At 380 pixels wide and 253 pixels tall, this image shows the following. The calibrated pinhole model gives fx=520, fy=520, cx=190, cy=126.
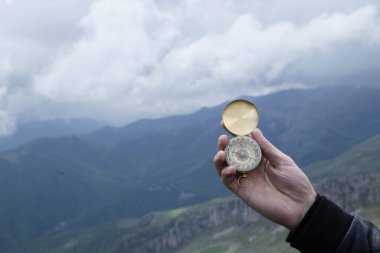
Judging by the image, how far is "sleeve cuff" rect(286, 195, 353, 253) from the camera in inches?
279

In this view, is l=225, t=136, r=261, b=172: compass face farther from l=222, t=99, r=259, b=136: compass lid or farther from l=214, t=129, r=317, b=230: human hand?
l=222, t=99, r=259, b=136: compass lid

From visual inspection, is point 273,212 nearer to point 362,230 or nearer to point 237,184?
point 237,184

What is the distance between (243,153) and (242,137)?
12.1 inches

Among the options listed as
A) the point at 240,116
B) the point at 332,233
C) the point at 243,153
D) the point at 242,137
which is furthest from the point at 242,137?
the point at 332,233

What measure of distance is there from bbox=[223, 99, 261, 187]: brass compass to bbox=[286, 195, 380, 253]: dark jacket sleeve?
62.2 inches

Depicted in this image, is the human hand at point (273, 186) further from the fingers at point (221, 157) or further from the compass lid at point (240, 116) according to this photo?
the compass lid at point (240, 116)

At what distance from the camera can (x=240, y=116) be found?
30.2 ft

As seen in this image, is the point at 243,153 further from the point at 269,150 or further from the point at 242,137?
the point at 269,150

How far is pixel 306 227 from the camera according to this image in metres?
7.31

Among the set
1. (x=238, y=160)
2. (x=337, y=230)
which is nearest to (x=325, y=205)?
(x=337, y=230)

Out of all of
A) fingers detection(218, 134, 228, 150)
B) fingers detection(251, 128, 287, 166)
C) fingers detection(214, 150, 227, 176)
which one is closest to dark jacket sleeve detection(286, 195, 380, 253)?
fingers detection(251, 128, 287, 166)

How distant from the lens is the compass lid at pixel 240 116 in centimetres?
912

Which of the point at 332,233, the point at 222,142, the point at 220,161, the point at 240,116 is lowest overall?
the point at 332,233

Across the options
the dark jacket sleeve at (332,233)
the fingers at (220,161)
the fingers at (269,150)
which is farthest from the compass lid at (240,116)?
the dark jacket sleeve at (332,233)
